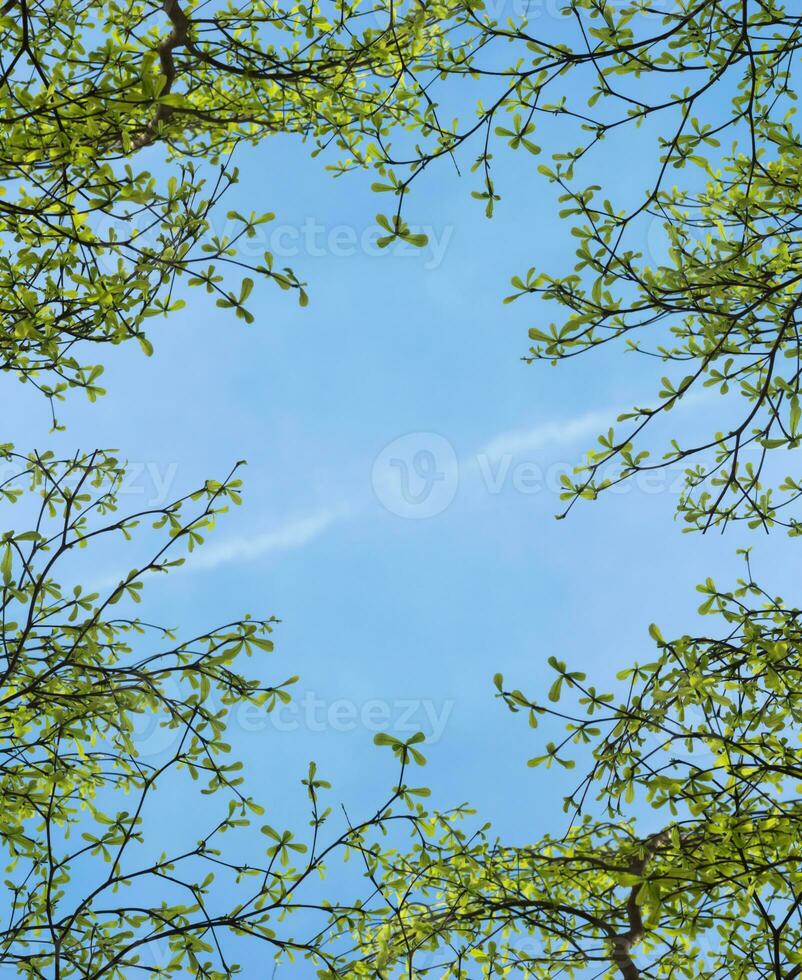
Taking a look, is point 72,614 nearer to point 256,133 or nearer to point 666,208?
point 256,133

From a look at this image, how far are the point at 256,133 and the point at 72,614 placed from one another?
4.16 m

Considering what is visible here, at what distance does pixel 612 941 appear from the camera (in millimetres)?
3535

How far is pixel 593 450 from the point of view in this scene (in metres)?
3.73

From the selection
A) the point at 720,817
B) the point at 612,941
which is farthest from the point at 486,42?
the point at 612,941

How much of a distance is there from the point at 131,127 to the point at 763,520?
4.25 meters

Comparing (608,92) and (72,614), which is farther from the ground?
(608,92)

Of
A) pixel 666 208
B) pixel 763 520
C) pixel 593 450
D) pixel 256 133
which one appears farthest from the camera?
pixel 256 133

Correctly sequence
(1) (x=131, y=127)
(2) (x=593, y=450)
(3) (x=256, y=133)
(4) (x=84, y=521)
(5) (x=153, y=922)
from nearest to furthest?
(5) (x=153, y=922) < (2) (x=593, y=450) < (4) (x=84, y=521) < (1) (x=131, y=127) < (3) (x=256, y=133)

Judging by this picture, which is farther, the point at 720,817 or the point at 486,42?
the point at 486,42

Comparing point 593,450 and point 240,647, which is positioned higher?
point 593,450

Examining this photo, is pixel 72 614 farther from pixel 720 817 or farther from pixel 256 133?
pixel 256 133

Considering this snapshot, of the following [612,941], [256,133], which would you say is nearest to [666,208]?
[256,133]

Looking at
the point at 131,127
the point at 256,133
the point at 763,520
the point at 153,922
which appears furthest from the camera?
the point at 256,133

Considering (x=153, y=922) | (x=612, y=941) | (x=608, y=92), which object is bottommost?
(x=612, y=941)
